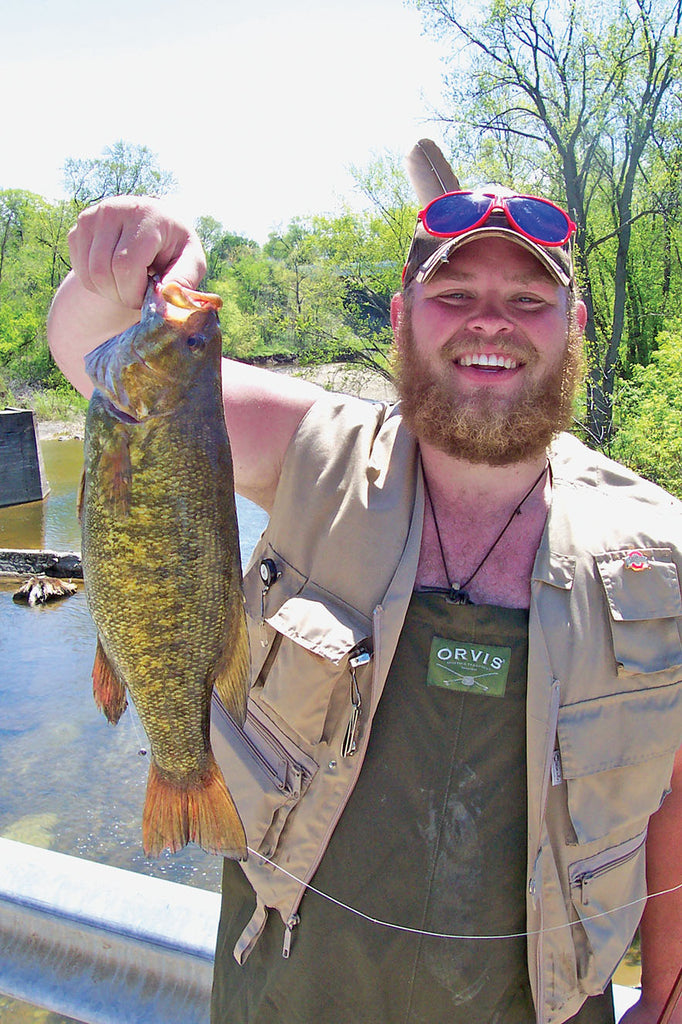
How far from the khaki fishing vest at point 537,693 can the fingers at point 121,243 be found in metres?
0.74

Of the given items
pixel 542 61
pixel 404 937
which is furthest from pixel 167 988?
pixel 542 61

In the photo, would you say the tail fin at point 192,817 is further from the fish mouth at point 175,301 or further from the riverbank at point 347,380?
the riverbank at point 347,380

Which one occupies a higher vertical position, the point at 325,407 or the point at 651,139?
the point at 651,139

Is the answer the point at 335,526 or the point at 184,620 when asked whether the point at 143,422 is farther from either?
the point at 335,526

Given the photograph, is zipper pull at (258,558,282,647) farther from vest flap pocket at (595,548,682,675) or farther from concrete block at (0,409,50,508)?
concrete block at (0,409,50,508)

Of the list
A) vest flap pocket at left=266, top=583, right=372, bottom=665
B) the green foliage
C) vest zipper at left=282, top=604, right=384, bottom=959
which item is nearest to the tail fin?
vest zipper at left=282, top=604, right=384, bottom=959

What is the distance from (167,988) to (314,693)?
0.95 meters

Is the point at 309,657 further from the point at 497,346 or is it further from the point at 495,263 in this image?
the point at 495,263

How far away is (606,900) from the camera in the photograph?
205 cm

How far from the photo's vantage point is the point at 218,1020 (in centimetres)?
212

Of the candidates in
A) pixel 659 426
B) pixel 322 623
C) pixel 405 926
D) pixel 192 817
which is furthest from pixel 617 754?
pixel 659 426

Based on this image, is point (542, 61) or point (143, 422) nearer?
point (143, 422)

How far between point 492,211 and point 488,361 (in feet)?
1.53

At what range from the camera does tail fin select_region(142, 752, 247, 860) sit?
5.84ft
